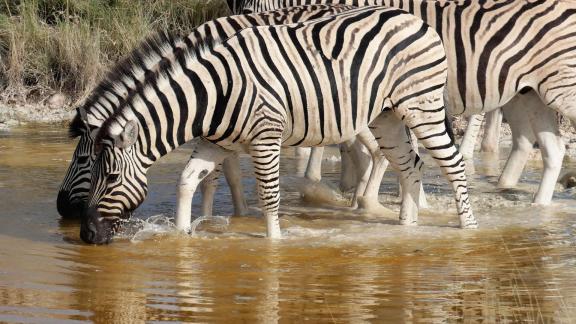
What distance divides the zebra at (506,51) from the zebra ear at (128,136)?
3081mm

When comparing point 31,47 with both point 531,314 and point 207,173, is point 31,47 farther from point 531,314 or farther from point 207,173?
point 531,314

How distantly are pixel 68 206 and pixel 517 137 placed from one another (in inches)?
171

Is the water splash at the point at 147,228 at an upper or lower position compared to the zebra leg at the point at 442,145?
lower

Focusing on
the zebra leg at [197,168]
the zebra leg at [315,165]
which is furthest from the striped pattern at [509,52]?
the zebra leg at [197,168]

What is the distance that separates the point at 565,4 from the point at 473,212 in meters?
2.02

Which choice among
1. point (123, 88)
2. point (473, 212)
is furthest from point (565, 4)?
point (123, 88)

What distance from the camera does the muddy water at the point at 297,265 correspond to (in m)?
7.32

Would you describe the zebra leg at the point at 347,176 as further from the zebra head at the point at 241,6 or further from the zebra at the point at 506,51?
the zebra head at the point at 241,6

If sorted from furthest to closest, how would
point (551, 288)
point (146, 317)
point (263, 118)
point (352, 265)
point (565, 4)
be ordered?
point (565, 4)
point (263, 118)
point (352, 265)
point (551, 288)
point (146, 317)

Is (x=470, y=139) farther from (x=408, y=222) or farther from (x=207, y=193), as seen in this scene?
(x=207, y=193)

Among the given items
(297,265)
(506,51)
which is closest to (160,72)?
(297,265)

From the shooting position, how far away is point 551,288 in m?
7.95

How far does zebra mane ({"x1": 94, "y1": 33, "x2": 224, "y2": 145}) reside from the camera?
9289 millimetres

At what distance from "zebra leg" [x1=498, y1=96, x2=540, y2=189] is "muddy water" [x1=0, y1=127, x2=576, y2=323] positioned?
21 cm
